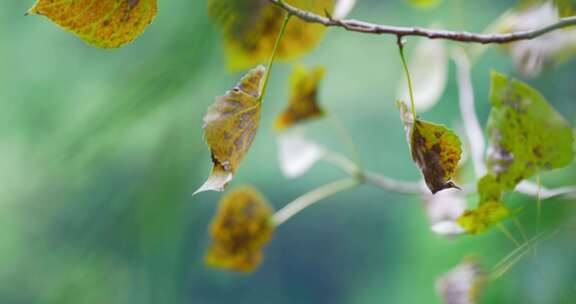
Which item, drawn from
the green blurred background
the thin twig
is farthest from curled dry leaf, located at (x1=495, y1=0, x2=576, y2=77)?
the green blurred background

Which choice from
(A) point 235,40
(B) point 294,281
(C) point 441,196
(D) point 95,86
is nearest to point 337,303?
(B) point 294,281

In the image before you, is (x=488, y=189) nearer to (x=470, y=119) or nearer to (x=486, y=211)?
(x=486, y=211)

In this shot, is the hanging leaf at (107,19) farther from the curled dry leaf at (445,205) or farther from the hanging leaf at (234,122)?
the curled dry leaf at (445,205)

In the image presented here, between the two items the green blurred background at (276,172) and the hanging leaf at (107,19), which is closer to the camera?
the hanging leaf at (107,19)

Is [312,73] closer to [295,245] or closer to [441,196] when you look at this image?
[441,196]

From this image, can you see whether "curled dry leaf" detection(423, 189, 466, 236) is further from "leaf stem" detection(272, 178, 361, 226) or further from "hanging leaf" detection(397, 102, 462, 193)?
"hanging leaf" detection(397, 102, 462, 193)

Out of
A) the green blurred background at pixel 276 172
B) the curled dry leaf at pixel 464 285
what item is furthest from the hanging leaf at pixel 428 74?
the green blurred background at pixel 276 172

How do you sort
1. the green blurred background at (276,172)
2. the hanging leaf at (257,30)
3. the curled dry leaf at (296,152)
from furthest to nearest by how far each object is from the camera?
the green blurred background at (276,172) < the curled dry leaf at (296,152) < the hanging leaf at (257,30)
